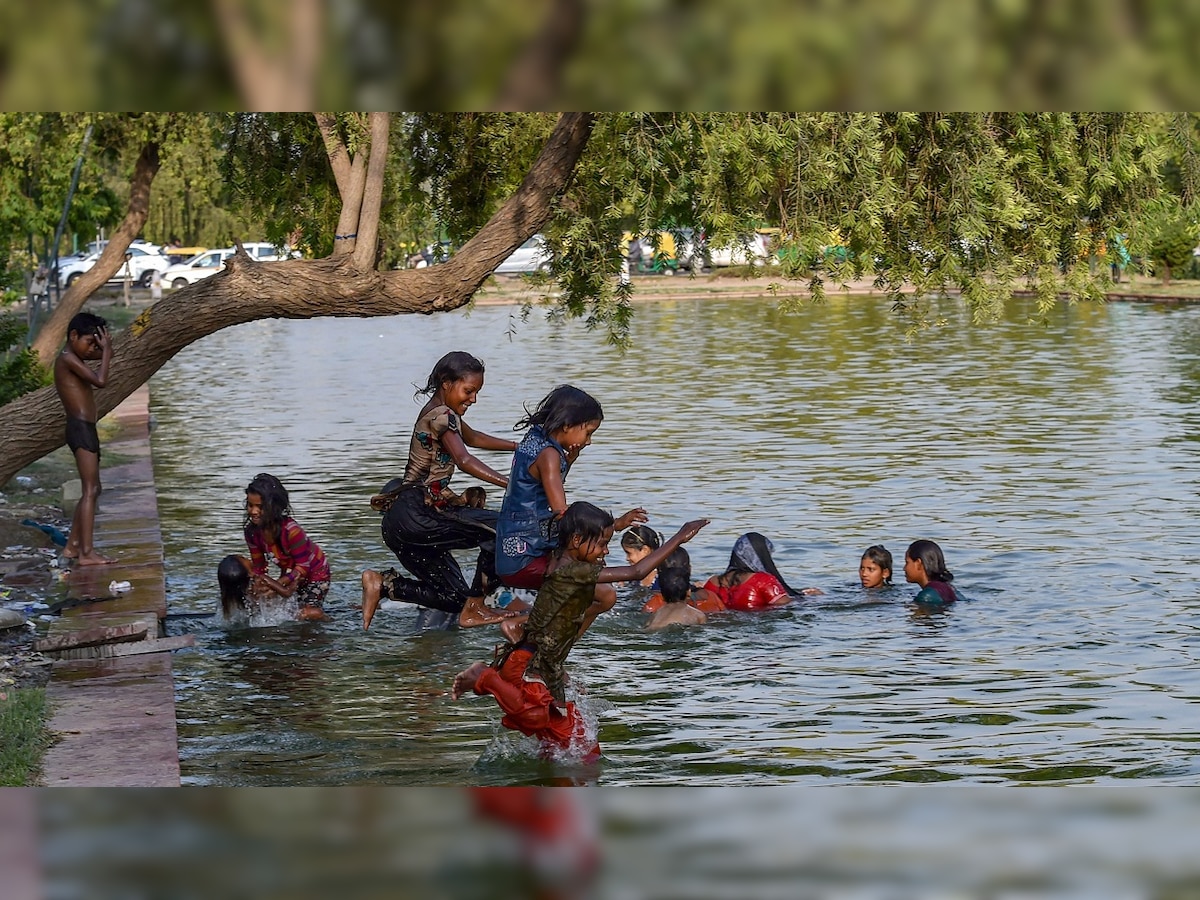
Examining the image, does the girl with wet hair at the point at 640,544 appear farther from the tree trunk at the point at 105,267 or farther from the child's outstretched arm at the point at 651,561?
the tree trunk at the point at 105,267

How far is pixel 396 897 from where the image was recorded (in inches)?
74.2

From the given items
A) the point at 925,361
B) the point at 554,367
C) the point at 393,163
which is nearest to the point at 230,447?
the point at 393,163

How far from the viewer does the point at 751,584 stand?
10961 millimetres

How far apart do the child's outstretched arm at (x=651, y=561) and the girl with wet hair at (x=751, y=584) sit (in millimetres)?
3058

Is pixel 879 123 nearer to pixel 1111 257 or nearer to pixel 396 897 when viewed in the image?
pixel 1111 257

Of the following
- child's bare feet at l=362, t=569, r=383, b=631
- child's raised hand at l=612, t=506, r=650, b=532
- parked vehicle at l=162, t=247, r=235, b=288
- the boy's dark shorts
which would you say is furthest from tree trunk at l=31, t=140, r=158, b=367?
parked vehicle at l=162, t=247, r=235, b=288

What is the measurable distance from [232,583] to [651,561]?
3.98 metres

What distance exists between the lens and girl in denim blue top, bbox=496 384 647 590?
7941 millimetres

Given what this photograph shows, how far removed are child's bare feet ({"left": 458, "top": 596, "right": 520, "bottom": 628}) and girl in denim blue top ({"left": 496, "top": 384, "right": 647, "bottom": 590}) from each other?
191 cm

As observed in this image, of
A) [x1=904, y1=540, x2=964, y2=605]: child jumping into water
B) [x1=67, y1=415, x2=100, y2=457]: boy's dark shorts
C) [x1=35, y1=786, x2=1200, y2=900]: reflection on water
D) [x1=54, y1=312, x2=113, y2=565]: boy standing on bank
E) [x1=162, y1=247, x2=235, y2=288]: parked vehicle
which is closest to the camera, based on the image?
[x1=35, y1=786, x2=1200, y2=900]: reflection on water

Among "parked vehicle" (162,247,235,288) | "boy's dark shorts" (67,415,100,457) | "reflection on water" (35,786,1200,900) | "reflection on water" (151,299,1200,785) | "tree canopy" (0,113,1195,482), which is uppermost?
"parked vehicle" (162,247,235,288)

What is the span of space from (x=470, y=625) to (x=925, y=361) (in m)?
20.1

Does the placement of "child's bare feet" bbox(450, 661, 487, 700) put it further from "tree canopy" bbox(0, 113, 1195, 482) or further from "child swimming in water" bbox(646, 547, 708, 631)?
"tree canopy" bbox(0, 113, 1195, 482)

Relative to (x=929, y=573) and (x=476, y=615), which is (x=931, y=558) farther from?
(x=476, y=615)
